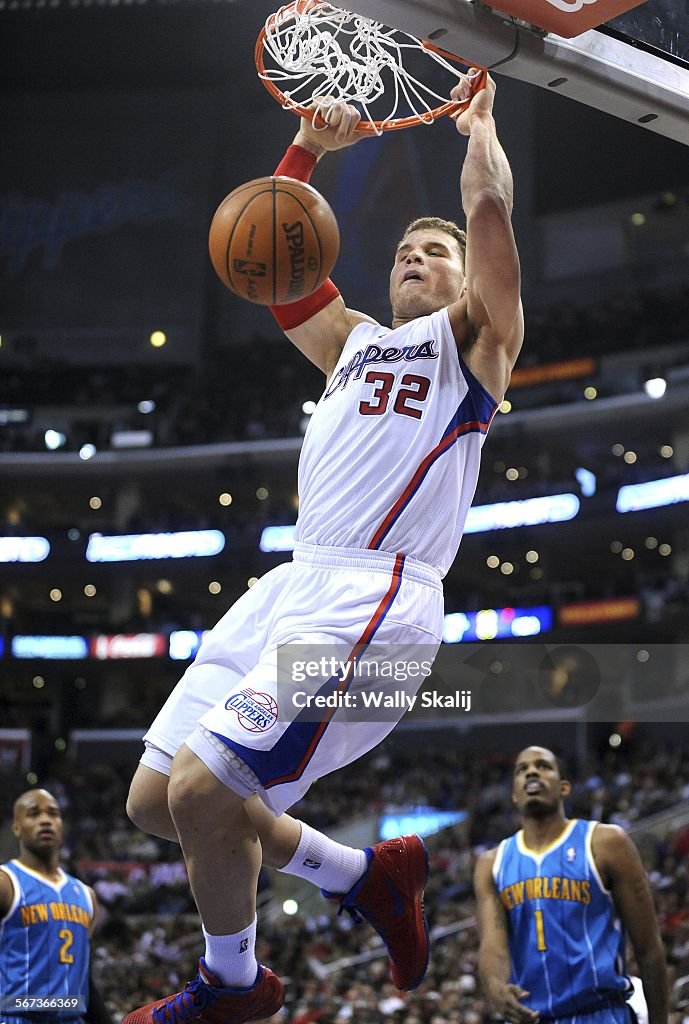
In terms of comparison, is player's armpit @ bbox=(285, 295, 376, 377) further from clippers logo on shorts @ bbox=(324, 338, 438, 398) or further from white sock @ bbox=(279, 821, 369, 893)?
white sock @ bbox=(279, 821, 369, 893)

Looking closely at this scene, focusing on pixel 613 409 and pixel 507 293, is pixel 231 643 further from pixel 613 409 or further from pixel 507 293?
pixel 613 409

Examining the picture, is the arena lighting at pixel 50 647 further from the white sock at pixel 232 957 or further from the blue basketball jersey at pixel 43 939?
the white sock at pixel 232 957

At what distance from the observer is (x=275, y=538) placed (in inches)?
1038

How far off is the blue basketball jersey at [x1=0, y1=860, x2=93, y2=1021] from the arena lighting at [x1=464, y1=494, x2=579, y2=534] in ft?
61.1

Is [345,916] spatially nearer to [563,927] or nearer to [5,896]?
[5,896]

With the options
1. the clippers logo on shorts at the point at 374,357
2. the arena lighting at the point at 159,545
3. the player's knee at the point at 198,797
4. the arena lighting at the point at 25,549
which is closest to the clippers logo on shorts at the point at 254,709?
the player's knee at the point at 198,797

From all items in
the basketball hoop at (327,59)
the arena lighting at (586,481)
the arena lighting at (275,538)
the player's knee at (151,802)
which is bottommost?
the player's knee at (151,802)

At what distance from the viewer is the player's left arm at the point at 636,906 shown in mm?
4594

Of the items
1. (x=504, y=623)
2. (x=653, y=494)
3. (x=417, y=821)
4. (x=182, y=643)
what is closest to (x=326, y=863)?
(x=417, y=821)

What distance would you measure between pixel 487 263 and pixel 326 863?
188 centimetres

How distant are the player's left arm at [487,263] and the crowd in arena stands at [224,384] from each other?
71.1 feet

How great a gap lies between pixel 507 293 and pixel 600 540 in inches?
915

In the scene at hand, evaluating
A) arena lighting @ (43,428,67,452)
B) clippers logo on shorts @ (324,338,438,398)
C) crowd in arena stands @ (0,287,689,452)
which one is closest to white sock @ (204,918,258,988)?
clippers logo on shorts @ (324,338,438,398)

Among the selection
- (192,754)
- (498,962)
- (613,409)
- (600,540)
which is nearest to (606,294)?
(613,409)
